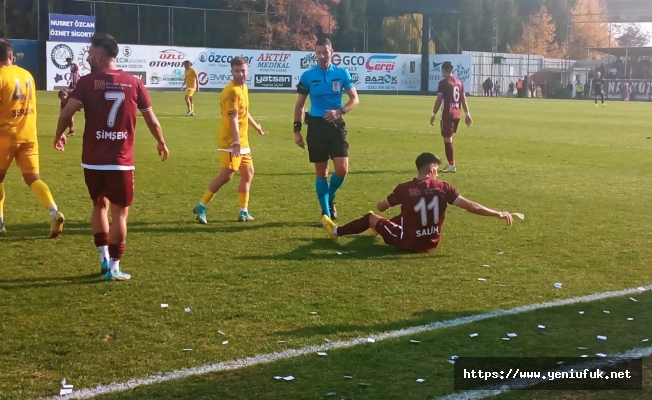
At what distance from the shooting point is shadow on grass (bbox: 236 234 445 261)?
7.42 metres

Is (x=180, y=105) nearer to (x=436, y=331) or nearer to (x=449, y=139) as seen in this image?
(x=449, y=139)

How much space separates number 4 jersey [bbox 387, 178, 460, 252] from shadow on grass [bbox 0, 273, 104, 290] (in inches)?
111

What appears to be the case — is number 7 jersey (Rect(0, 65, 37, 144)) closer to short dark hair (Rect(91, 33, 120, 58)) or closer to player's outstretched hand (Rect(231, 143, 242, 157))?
player's outstretched hand (Rect(231, 143, 242, 157))

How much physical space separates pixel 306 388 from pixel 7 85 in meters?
5.31

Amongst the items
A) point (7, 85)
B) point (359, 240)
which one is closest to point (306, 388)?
point (359, 240)

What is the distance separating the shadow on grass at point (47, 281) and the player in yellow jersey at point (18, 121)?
1.35 m

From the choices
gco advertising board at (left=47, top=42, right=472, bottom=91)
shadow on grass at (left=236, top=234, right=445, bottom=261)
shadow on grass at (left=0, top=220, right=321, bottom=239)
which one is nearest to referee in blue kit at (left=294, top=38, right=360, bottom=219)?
shadow on grass at (left=0, top=220, right=321, bottom=239)

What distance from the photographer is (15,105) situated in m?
8.05

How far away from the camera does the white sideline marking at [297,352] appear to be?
169 inches

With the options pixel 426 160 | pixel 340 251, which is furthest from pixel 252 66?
pixel 426 160

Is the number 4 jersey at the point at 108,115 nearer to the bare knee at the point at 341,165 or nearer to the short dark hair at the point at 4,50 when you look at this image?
the short dark hair at the point at 4,50

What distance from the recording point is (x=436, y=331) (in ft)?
17.3

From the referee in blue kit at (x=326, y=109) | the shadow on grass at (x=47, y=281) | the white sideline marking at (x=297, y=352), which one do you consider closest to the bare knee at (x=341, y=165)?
the referee in blue kit at (x=326, y=109)

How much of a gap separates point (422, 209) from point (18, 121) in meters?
4.25
